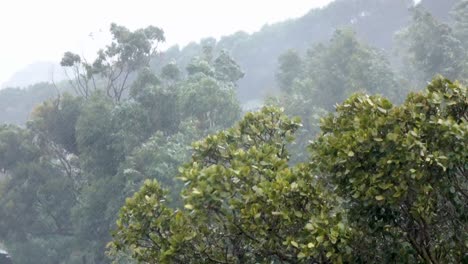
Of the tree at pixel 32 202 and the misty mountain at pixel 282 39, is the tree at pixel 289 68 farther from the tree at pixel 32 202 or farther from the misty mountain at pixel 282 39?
the misty mountain at pixel 282 39

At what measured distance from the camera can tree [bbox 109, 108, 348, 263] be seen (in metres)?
5.11

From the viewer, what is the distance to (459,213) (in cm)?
514

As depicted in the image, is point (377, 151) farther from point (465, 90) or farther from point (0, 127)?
point (0, 127)

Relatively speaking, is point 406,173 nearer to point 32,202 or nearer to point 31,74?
point 32,202

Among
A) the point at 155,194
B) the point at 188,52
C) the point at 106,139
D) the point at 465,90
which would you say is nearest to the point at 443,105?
the point at 465,90

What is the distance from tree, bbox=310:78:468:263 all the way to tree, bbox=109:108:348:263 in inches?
15.0

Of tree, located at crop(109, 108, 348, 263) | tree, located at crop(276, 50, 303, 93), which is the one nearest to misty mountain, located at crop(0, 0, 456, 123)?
tree, located at crop(276, 50, 303, 93)

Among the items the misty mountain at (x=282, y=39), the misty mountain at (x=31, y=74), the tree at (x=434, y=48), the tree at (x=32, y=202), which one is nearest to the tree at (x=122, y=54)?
the tree at (x=32, y=202)

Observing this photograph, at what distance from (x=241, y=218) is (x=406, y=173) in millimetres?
1903

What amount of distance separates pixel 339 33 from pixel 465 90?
29364mm

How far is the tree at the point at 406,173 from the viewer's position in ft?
15.2

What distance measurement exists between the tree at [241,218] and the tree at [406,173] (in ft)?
1.25

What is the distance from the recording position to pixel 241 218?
5551mm

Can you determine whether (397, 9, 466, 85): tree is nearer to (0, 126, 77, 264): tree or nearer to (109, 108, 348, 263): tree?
(0, 126, 77, 264): tree
